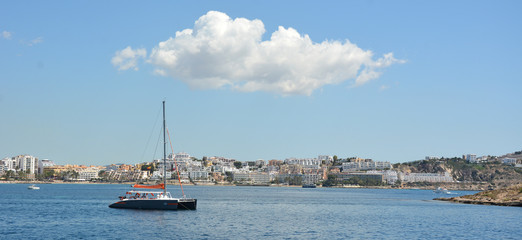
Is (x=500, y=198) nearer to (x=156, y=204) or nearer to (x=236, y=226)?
(x=156, y=204)

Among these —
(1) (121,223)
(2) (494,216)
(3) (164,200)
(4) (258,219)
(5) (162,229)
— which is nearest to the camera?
(5) (162,229)

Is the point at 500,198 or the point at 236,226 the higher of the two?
the point at 500,198

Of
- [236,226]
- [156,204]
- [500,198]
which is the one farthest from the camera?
[500,198]

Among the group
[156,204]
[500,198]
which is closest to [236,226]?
[156,204]

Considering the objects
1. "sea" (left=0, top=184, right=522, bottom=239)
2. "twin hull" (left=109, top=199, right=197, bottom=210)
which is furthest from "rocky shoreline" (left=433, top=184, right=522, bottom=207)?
"twin hull" (left=109, top=199, right=197, bottom=210)

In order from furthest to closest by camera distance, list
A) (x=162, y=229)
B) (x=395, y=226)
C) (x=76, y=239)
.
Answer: (x=395, y=226), (x=162, y=229), (x=76, y=239)

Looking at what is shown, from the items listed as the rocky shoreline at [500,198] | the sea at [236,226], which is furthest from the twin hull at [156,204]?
the rocky shoreline at [500,198]

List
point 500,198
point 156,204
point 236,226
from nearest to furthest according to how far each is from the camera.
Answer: point 236,226 < point 156,204 < point 500,198

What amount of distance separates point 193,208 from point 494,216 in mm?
39722

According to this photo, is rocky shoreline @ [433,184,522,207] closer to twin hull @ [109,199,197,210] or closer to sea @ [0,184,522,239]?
sea @ [0,184,522,239]

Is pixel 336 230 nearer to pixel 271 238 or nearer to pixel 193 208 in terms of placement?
pixel 271 238

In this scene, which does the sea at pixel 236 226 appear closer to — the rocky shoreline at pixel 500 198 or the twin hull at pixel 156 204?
the twin hull at pixel 156 204

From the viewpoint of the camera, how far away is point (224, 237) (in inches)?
1804

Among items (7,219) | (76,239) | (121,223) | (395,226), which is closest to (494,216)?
(395,226)
